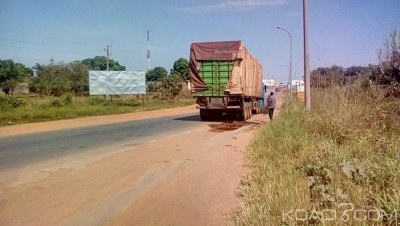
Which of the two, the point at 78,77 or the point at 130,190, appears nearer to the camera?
the point at 130,190

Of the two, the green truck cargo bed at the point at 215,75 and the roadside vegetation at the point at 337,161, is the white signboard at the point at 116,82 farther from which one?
the roadside vegetation at the point at 337,161

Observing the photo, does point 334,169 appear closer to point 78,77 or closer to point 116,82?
Answer: point 116,82

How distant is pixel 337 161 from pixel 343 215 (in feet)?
5.46

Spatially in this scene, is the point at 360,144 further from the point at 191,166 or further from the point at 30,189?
the point at 30,189

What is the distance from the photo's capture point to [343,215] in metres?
3.58

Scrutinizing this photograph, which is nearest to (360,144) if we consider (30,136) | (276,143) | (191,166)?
(276,143)

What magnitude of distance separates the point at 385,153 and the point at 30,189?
5649 millimetres

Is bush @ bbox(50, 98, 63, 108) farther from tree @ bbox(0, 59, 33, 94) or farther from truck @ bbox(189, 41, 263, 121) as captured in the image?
tree @ bbox(0, 59, 33, 94)

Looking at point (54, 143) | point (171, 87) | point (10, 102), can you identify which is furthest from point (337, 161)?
point (171, 87)

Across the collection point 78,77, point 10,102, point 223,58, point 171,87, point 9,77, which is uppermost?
point 78,77

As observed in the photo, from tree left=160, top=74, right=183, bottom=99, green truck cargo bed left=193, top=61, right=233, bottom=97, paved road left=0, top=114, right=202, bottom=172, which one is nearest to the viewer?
paved road left=0, top=114, right=202, bottom=172

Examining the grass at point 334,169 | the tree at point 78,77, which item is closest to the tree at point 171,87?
the tree at point 78,77

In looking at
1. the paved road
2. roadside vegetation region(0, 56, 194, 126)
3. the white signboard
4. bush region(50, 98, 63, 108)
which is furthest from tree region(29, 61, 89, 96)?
the paved road

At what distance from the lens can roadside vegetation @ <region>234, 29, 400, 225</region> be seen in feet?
12.1
